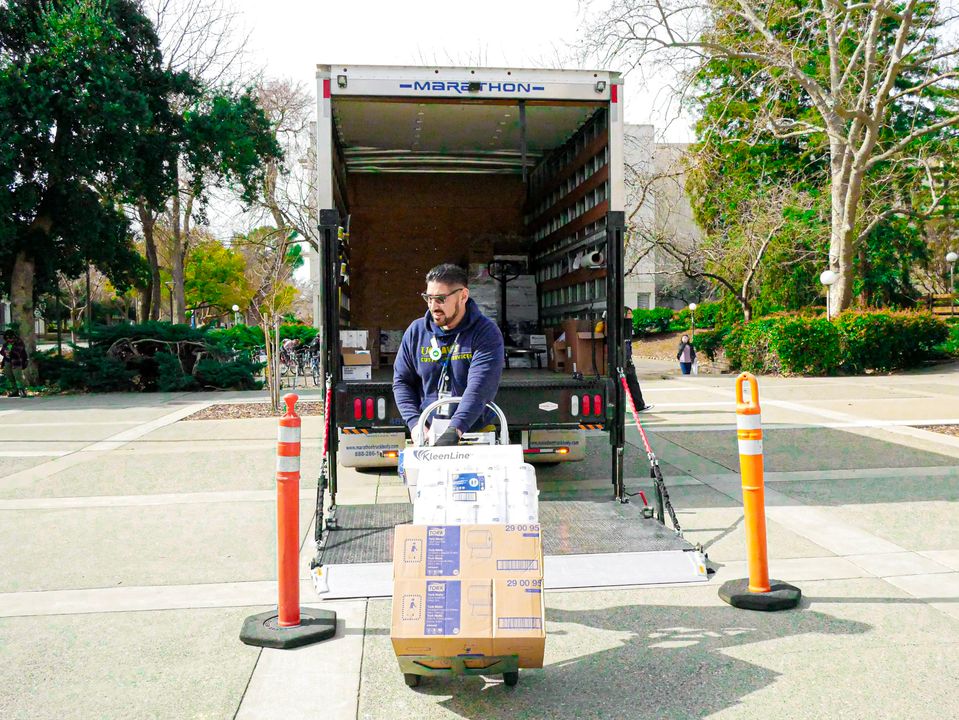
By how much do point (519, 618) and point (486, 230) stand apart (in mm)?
8289

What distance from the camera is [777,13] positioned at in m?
20.8

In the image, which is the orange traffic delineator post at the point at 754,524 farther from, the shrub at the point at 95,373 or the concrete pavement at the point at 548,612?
the shrub at the point at 95,373

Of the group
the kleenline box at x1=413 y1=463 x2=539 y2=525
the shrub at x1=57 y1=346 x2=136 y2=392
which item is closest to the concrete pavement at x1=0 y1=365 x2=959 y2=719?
the kleenline box at x1=413 y1=463 x2=539 y2=525

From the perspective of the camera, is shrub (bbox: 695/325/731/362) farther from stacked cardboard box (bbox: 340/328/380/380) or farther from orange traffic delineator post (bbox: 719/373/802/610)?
orange traffic delineator post (bbox: 719/373/802/610)

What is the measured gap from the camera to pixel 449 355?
490cm

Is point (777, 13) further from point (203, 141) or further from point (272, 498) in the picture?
point (272, 498)

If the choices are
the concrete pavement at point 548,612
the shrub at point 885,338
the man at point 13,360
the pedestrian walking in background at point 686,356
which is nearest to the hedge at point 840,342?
the shrub at point 885,338

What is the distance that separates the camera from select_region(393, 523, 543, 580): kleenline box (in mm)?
3523

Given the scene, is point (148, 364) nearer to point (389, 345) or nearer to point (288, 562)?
point (389, 345)

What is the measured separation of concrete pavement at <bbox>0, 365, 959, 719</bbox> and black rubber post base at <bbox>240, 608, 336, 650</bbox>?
75 mm

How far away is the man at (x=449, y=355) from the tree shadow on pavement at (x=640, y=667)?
1273 millimetres

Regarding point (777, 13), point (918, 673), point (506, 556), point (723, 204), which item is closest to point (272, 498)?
point (506, 556)

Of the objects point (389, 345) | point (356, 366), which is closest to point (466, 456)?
point (356, 366)

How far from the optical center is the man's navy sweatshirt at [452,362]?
4750 millimetres
